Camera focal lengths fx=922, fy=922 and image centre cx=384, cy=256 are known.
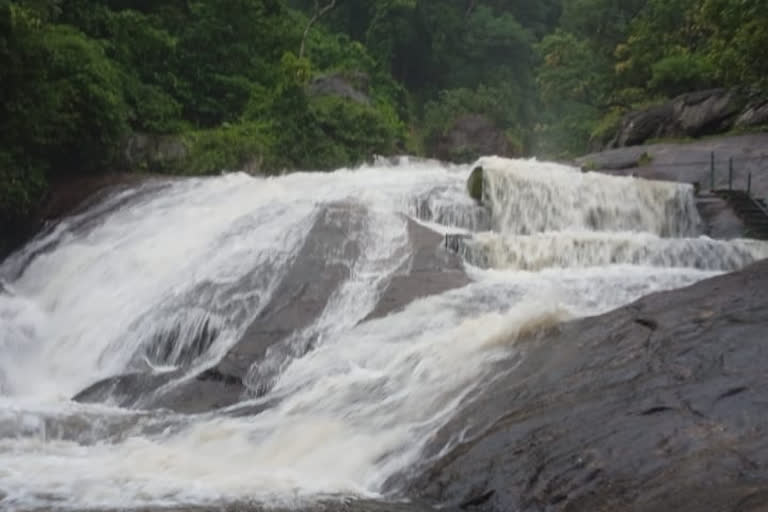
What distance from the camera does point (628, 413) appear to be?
6.32 metres

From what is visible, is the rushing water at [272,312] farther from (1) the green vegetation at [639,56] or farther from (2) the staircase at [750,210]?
(1) the green vegetation at [639,56]

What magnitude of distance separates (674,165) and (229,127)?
10.4 metres

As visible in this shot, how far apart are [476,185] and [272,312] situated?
458 centimetres

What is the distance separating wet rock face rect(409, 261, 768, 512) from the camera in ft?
17.7

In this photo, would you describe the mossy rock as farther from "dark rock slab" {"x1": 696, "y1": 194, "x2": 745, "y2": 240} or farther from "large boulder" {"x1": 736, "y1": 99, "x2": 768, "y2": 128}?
"large boulder" {"x1": 736, "y1": 99, "x2": 768, "y2": 128}

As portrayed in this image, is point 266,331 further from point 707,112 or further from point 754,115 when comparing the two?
point 707,112

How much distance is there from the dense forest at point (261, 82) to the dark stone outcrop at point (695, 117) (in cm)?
109

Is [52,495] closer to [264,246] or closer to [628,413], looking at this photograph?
[628,413]

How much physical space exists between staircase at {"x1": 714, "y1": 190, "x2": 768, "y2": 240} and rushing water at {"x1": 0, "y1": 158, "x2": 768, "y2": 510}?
→ 2.06 feet

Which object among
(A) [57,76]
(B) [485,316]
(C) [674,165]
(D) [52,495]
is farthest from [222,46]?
(D) [52,495]

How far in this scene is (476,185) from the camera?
45.9 feet

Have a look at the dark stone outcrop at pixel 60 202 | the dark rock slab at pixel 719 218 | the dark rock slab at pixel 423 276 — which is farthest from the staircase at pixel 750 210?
the dark stone outcrop at pixel 60 202

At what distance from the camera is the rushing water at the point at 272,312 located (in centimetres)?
712

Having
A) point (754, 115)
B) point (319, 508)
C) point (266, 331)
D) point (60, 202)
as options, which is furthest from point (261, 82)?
point (319, 508)
